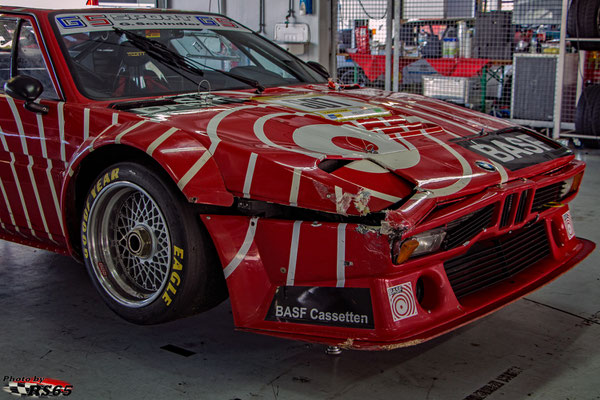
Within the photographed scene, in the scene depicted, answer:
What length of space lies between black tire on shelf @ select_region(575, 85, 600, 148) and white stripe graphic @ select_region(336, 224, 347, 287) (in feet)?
19.9

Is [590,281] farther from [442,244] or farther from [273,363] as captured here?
[273,363]

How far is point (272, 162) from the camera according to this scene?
7.34 feet

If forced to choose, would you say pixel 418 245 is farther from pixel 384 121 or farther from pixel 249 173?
pixel 384 121

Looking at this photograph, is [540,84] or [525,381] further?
[540,84]

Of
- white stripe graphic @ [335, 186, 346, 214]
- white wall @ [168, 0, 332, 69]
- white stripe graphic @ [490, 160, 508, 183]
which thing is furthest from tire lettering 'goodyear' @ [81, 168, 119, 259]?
white wall @ [168, 0, 332, 69]

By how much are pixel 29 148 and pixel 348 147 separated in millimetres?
1565

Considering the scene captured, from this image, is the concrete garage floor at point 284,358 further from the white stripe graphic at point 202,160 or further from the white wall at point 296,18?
the white wall at point 296,18

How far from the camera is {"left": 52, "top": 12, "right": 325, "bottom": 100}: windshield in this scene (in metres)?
3.12

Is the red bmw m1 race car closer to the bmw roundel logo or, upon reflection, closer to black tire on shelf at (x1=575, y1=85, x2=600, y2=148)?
the bmw roundel logo

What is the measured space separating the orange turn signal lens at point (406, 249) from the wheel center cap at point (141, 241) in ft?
3.42

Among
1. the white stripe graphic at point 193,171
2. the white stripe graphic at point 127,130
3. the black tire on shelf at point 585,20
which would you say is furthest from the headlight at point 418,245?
the black tire on shelf at point 585,20

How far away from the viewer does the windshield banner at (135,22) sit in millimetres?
3225

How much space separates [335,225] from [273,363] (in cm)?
65

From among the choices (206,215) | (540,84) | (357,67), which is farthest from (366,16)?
(206,215)
